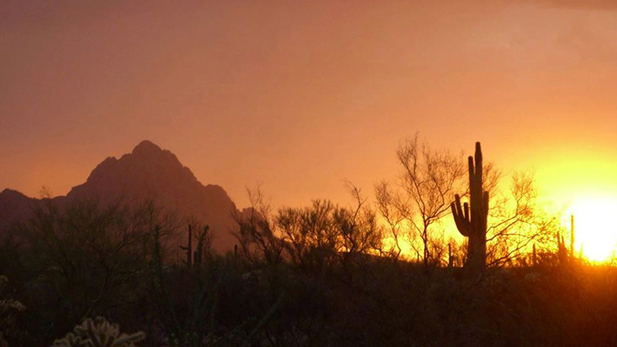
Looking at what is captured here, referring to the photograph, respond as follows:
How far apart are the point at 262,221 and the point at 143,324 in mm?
8197

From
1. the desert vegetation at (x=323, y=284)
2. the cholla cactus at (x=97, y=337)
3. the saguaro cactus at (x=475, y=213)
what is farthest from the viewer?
the saguaro cactus at (x=475, y=213)

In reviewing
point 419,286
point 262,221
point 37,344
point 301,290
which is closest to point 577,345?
point 419,286

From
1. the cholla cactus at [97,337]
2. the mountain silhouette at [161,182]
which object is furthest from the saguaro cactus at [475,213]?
the mountain silhouette at [161,182]

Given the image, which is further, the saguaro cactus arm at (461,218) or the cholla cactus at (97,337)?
the saguaro cactus arm at (461,218)

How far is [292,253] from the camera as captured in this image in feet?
97.0

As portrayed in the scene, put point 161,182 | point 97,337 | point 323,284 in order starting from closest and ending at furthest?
point 97,337 < point 323,284 < point 161,182

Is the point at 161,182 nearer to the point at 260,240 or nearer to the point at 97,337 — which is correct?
the point at 260,240

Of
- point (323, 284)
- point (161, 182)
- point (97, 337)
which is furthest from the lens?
point (161, 182)

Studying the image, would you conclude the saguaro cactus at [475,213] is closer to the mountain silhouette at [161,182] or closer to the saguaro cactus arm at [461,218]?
the saguaro cactus arm at [461,218]

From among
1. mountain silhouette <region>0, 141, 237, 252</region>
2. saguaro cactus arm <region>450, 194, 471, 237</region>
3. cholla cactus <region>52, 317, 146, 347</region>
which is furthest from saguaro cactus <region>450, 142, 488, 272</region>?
mountain silhouette <region>0, 141, 237, 252</region>

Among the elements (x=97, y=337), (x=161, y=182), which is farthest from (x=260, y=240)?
(x=161, y=182)

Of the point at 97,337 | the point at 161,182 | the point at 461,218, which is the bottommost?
the point at 97,337

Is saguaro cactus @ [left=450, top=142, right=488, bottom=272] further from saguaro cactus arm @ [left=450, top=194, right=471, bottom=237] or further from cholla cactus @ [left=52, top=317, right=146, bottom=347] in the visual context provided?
cholla cactus @ [left=52, top=317, right=146, bottom=347]

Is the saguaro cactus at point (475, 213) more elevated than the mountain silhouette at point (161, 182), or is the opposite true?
the mountain silhouette at point (161, 182)
